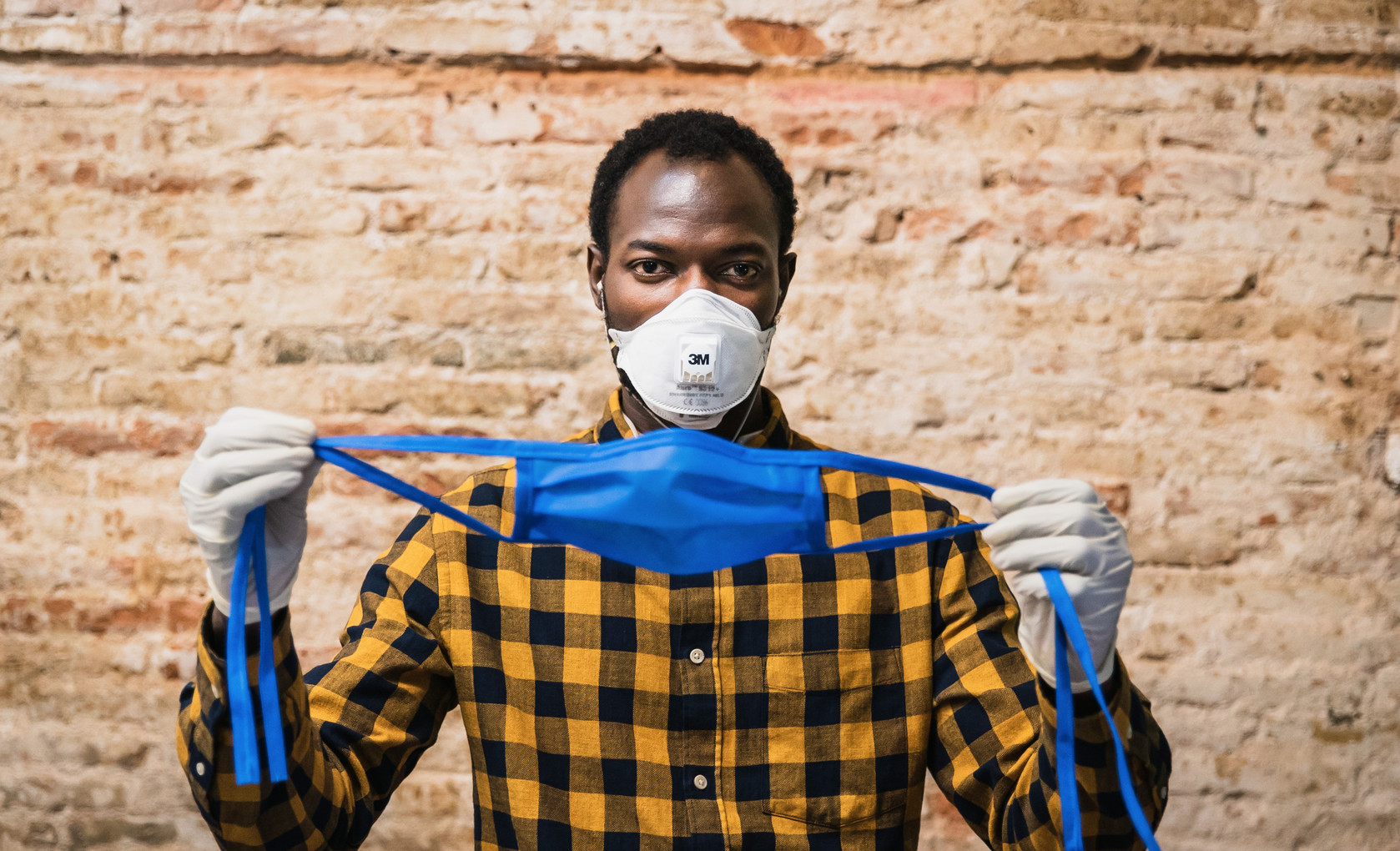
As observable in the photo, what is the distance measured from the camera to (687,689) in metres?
1.45

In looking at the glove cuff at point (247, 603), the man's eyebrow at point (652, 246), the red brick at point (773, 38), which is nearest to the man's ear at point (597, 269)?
the man's eyebrow at point (652, 246)

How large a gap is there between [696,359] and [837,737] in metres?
0.63

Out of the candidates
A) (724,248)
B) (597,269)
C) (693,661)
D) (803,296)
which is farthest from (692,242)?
(803,296)

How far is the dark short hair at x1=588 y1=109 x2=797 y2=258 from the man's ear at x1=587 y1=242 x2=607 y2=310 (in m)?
0.01

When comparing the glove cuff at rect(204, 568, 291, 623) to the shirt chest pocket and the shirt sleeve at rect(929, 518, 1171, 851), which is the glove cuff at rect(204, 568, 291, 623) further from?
the shirt sleeve at rect(929, 518, 1171, 851)

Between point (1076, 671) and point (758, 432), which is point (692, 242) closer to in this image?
point (758, 432)

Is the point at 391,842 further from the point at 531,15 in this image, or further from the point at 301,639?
the point at 531,15

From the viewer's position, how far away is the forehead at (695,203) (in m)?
1.48

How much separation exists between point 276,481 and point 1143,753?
3.75 feet

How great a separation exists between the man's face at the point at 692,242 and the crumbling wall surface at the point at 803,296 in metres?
0.92

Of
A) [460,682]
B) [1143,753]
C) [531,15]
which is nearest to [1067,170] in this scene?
[531,15]

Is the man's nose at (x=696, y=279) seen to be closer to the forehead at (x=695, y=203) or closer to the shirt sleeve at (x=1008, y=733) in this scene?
the forehead at (x=695, y=203)

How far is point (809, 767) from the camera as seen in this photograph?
1.45m

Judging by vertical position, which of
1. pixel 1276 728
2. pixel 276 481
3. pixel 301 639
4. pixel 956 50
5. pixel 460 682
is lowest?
pixel 1276 728
